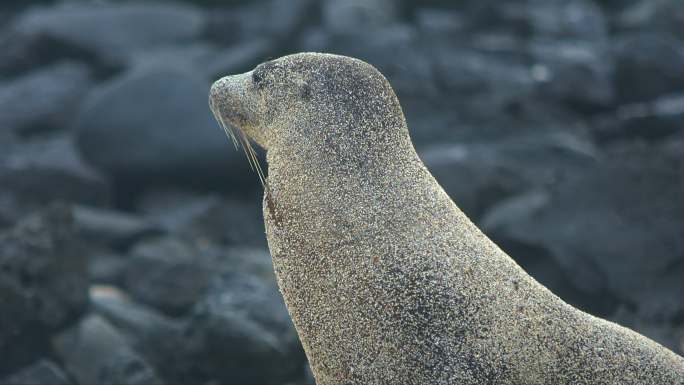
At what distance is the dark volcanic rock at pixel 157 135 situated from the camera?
40.1ft

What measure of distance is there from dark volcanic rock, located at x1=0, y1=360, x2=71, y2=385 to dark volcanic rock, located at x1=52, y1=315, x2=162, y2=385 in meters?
0.25

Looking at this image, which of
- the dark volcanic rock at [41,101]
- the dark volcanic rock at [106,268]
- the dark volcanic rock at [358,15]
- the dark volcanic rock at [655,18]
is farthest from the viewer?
the dark volcanic rock at [358,15]

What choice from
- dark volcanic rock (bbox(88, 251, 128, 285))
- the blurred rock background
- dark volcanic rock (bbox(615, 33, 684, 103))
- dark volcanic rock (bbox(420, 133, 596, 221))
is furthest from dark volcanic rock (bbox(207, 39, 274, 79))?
dark volcanic rock (bbox(88, 251, 128, 285))

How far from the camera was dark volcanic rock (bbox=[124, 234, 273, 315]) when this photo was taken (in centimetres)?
897

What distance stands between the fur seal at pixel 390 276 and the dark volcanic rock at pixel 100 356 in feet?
6.87

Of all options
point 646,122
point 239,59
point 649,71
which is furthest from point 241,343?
point 649,71

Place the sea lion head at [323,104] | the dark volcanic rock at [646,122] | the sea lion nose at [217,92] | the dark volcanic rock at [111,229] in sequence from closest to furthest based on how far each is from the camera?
the sea lion head at [323,104], the sea lion nose at [217,92], the dark volcanic rock at [111,229], the dark volcanic rock at [646,122]

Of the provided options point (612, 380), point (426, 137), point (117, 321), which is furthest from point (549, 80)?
point (612, 380)

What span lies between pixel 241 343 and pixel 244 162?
477 cm

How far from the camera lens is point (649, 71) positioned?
45.0 ft

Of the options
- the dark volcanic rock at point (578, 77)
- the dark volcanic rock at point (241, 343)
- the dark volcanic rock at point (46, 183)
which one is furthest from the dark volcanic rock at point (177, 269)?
the dark volcanic rock at point (578, 77)

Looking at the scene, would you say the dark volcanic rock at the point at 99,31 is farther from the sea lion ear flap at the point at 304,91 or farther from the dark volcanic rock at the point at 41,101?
the sea lion ear flap at the point at 304,91

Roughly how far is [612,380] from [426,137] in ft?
27.9

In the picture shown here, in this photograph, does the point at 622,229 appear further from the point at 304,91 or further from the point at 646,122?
the point at 304,91
